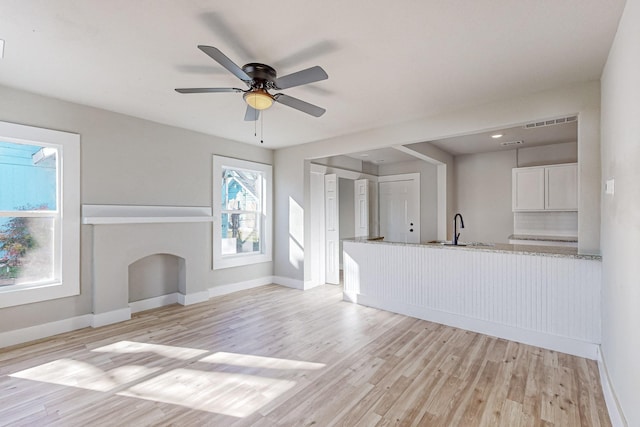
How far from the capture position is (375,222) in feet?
23.7

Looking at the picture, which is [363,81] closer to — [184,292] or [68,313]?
[184,292]

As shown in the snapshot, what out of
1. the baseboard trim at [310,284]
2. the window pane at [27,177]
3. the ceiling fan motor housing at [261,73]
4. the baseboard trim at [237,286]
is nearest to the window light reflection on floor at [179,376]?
the window pane at [27,177]

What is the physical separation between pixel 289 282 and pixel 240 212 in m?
1.54

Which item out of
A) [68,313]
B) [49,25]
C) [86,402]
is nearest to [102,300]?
[68,313]

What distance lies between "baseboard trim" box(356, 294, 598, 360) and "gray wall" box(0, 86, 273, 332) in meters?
2.89

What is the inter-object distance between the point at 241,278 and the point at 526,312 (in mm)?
4103

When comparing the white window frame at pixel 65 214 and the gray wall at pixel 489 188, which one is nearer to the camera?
the white window frame at pixel 65 214

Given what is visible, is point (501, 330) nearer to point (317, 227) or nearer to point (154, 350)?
point (317, 227)

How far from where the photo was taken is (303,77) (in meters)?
2.25

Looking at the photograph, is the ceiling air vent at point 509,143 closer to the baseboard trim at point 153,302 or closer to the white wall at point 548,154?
the white wall at point 548,154

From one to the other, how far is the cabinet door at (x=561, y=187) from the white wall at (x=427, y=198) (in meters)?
1.88

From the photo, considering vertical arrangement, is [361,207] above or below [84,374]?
above

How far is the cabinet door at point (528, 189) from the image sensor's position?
17.0 ft

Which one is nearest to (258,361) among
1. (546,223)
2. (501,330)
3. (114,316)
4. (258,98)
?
(114,316)
